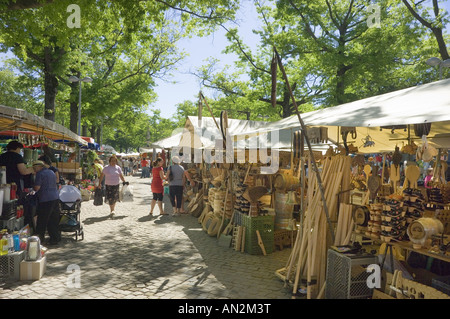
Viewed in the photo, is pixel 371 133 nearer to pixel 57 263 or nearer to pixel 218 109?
pixel 57 263

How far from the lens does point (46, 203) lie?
6668mm

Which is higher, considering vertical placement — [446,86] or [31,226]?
[446,86]

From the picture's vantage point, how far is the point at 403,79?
792 inches

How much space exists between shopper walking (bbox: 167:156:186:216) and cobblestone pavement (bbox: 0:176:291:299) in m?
2.00

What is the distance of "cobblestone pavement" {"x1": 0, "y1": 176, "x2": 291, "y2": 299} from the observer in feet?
15.0

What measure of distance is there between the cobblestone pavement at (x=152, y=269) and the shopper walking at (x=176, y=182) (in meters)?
2.00

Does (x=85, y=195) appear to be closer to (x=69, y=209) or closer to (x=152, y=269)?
(x=69, y=209)

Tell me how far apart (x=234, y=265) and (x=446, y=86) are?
4.22 metres

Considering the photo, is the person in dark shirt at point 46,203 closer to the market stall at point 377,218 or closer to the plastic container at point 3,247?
the plastic container at point 3,247

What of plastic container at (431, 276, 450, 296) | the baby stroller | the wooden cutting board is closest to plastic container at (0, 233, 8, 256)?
the baby stroller

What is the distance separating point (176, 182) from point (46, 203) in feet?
14.3

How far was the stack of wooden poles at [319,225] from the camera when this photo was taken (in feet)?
15.1

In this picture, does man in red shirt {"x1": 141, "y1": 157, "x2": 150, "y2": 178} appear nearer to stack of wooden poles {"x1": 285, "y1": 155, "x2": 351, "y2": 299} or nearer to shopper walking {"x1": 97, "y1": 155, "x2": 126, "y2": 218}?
shopper walking {"x1": 97, "y1": 155, "x2": 126, "y2": 218}
